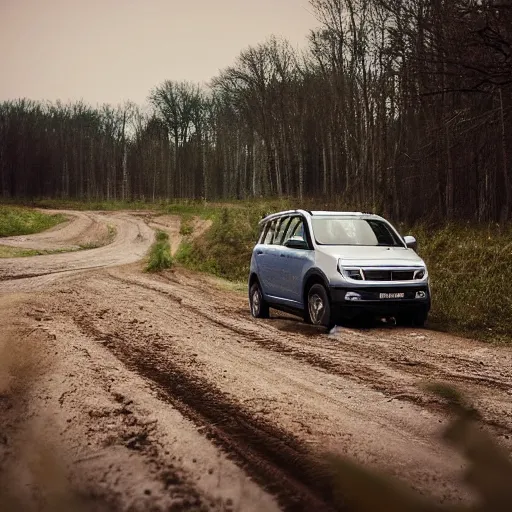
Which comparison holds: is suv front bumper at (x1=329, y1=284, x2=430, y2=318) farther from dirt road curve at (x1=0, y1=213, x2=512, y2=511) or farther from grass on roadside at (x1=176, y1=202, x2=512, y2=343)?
grass on roadside at (x1=176, y1=202, x2=512, y2=343)

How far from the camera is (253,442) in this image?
4074mm

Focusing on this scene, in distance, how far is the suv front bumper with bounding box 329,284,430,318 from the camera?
9.35 m

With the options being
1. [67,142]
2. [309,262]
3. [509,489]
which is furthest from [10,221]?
[67,142]

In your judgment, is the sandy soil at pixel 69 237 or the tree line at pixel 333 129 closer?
the tree line at pixel 333 129

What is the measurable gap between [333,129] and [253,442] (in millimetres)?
32704

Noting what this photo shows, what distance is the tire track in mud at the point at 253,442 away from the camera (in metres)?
3.24

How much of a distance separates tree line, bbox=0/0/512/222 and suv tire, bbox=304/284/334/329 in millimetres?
4730

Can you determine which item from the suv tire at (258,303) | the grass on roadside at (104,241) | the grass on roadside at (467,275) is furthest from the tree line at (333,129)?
the grass on roadside at (104,241)

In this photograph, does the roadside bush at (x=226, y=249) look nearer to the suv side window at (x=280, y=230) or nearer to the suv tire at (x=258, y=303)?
the suv tire at (x=258, y=303)

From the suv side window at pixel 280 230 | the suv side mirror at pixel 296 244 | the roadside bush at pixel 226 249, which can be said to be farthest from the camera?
the roadside bush at pixel 226 249

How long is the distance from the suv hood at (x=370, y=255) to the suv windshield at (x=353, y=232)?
269 mm

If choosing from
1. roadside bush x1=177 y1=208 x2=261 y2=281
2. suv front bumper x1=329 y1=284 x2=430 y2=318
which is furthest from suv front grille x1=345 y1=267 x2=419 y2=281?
roadside bush x1=177 y1=208 x2=261 y2=281

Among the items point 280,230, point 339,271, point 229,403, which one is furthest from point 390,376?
point 280,230

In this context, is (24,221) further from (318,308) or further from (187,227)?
(318,308)
